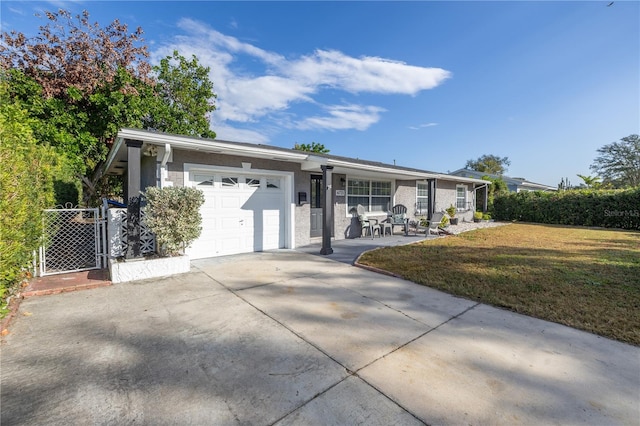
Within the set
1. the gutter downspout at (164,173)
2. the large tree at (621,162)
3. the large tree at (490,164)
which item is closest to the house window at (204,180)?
the gutter downspout at (164,173)

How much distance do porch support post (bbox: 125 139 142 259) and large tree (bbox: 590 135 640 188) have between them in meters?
50.5

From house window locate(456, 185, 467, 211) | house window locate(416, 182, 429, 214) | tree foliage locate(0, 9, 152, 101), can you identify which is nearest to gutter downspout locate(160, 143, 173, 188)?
tree foliage locate(0, 9, 152, 101)

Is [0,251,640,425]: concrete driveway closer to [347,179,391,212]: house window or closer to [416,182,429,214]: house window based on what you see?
[347,179,391,212]: house window

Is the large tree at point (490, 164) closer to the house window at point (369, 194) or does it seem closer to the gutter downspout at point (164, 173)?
the house window at point (369, 194)

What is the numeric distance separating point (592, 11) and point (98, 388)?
39.7ft

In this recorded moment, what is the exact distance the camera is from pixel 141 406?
6.66 feet

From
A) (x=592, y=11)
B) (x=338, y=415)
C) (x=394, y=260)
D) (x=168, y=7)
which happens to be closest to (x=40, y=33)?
(x=168, y=7)

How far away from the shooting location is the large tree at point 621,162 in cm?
3397

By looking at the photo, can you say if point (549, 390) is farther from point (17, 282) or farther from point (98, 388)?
point (17, 282)

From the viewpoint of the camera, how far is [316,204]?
9258mm

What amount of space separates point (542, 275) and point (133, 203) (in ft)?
27.6

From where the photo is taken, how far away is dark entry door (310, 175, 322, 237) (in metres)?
9.15

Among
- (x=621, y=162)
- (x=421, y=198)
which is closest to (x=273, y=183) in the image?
(x=421, y=198)

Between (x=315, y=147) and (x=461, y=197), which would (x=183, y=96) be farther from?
(x=461, y=197)
